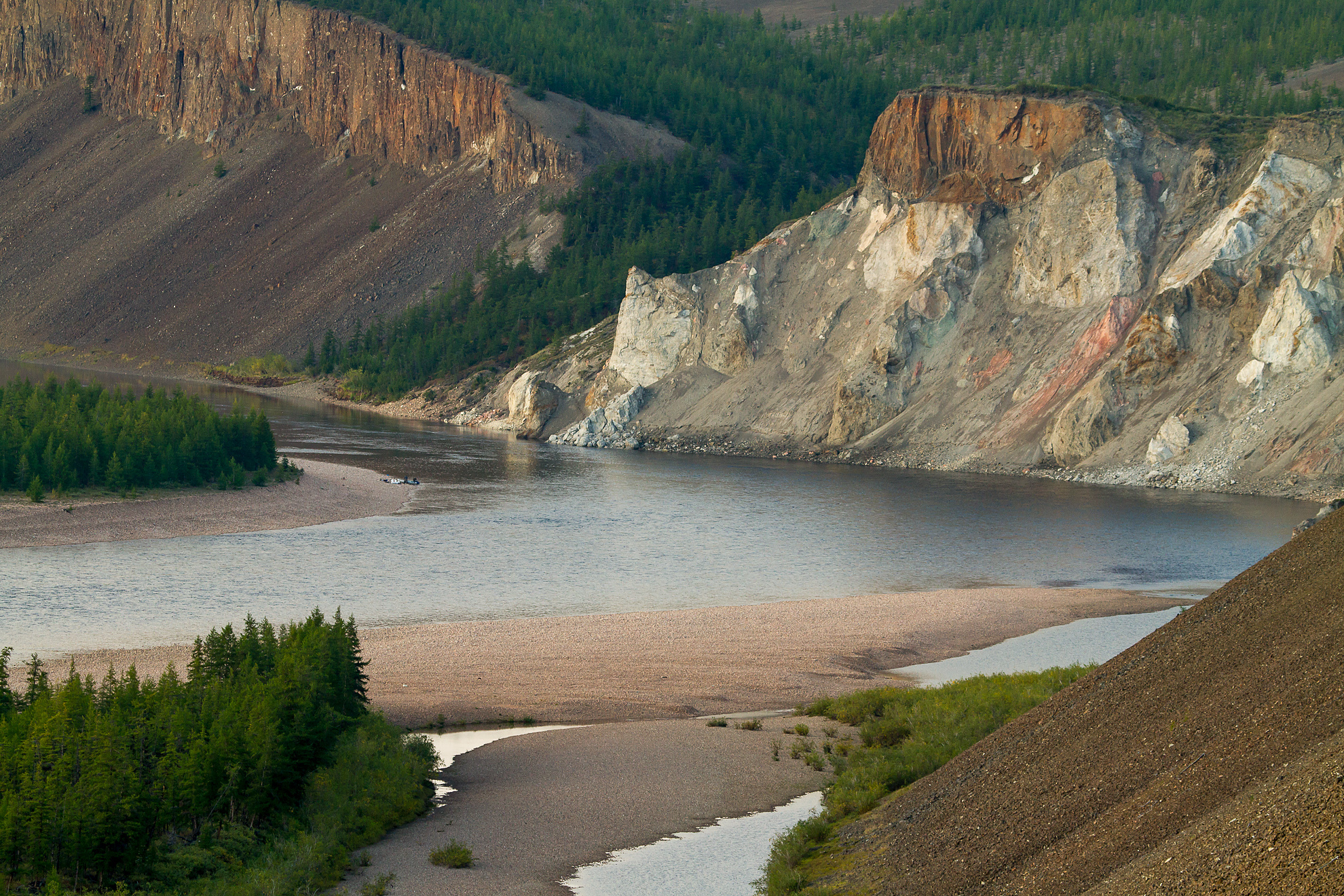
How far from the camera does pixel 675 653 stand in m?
33.4

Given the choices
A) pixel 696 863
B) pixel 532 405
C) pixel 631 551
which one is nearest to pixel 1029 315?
pixel 532 405

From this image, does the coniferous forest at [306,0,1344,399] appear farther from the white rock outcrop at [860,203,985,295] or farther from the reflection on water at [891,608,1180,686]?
the reflection on water at [891,608,1180,686]

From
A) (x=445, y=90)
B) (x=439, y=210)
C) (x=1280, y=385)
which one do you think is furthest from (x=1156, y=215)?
(x=445, y=90)

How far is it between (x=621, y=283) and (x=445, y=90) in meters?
60.0

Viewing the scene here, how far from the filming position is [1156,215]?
8425cm

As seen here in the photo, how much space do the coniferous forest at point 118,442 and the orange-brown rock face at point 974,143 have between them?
54762 millimetres

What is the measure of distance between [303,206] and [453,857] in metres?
174

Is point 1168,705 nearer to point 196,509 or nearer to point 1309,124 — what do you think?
point 196,509

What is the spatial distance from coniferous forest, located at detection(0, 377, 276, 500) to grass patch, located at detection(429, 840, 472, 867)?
4059 cm

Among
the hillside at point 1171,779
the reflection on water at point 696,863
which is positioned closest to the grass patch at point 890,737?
the reflection on water at point 696,863

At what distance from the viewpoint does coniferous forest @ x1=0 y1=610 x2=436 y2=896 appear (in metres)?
16.1

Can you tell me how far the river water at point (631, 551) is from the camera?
1535 inches

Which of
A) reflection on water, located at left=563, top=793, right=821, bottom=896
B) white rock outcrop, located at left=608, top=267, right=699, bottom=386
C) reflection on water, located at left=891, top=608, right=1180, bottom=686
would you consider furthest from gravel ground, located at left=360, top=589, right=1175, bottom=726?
white rock outcrop, located at left=608, top=267, right=699, bottom=386

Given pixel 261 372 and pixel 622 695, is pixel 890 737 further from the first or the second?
pixel 261 372
